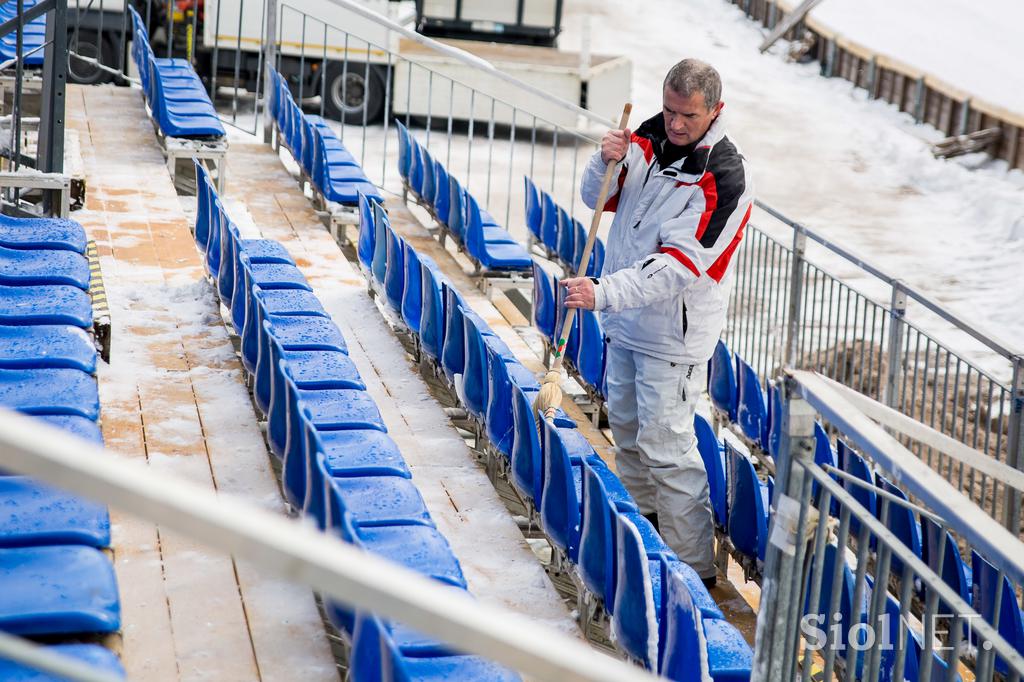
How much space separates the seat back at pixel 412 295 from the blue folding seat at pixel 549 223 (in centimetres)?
260

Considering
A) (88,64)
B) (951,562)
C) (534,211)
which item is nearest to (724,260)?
(951,562)

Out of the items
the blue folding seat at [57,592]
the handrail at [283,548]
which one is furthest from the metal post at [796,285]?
the handrail at [283,548]

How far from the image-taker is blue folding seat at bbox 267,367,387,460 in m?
4.03

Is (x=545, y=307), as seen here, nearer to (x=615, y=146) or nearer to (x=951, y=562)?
(x=615, y=146)

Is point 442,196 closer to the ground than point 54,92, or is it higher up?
closer to the ground

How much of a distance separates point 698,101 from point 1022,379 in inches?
64.6

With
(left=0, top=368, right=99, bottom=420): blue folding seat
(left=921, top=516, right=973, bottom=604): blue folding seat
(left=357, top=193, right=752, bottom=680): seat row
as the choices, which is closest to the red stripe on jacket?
(left=357, top=193, right=752, bottom=680): seat row

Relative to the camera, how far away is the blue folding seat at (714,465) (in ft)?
16.1

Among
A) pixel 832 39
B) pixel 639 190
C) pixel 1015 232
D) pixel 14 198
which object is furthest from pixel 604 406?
pixel 832 39

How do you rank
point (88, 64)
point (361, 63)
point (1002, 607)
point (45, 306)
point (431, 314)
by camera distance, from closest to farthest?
1. point (1002, 607)
2. point (45, 306)
3. point (431, 314)
4. point (88, 64)
5. point (361, 63)

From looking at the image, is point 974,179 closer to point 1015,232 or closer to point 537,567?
point 1015,232

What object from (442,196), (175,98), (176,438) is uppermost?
(175,98)

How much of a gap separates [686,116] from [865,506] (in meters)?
1.68

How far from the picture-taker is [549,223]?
28.6 feet
